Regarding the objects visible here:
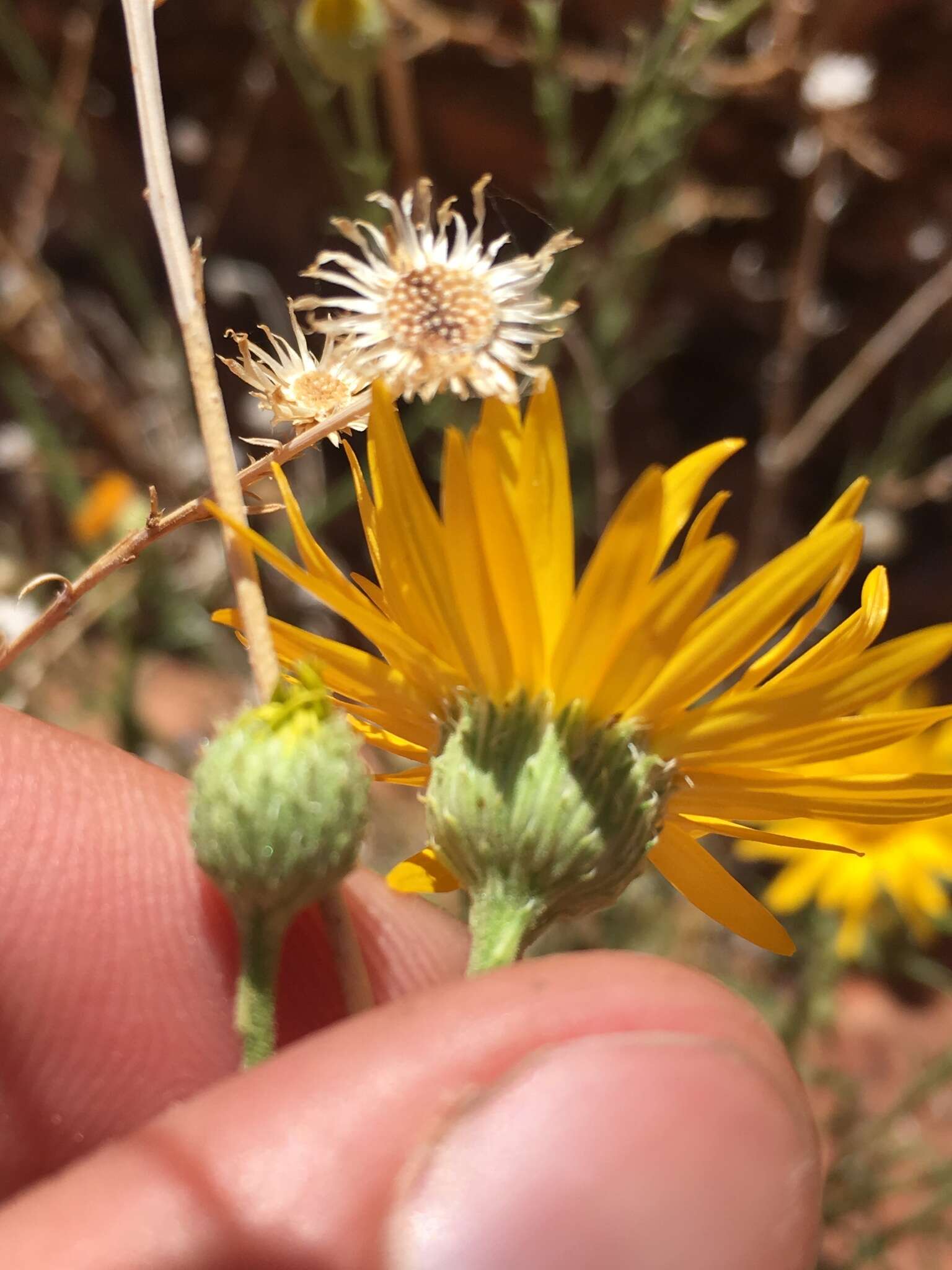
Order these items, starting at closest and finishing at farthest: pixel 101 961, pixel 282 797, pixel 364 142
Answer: pixel 282 797 < pixel 101 961 < pixel 364 142

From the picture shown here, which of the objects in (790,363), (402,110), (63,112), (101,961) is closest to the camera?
(101,961)

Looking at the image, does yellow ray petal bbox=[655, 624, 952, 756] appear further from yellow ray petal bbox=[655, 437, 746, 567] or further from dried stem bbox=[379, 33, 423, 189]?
dried stem bbox=[379, 33, 423, 189]

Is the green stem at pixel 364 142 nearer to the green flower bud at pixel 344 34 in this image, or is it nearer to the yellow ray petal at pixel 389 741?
the green flower bud at pixel 344 34

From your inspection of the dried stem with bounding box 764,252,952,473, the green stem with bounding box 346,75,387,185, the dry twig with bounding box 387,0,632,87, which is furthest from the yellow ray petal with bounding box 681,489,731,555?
the dried stem with bounding box 764,252,952,473

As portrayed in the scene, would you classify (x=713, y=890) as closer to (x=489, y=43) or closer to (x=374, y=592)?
(x=374, y=592)

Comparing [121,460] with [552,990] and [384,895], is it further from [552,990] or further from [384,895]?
[552,990]

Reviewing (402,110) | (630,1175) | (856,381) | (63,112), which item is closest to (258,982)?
(630,1175)
